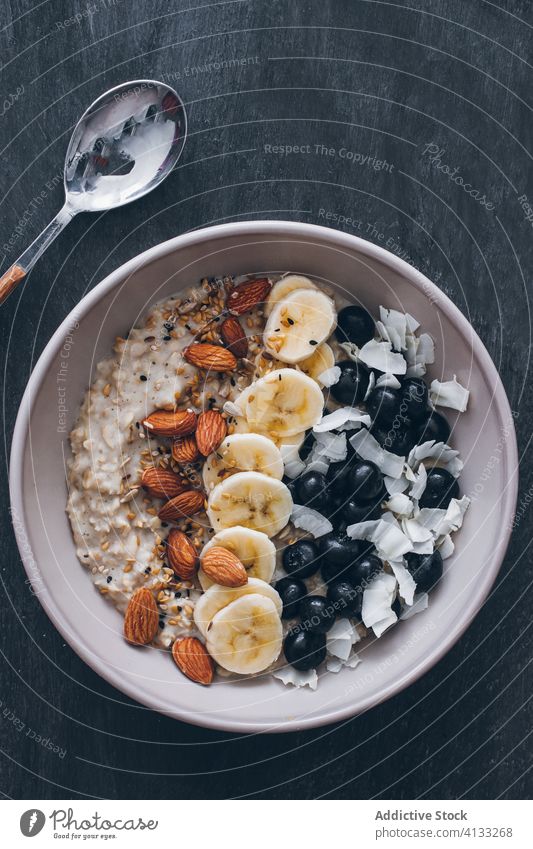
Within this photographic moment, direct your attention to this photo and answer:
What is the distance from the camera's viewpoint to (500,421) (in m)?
1.47

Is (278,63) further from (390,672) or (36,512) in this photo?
(390,672)

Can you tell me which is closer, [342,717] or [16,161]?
[342,717]

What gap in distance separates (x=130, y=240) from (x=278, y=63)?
0.49 m

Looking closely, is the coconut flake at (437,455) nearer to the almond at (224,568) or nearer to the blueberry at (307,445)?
the blueberry at (307,445)

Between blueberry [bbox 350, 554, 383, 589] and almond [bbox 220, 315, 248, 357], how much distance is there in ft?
1.56

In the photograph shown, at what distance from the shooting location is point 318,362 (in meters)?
1.57

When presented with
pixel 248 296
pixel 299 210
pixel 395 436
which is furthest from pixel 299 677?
pixel 299 210

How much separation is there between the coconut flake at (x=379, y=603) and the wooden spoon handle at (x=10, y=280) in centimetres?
93

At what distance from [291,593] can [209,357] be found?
0.49m

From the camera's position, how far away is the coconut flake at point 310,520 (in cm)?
155

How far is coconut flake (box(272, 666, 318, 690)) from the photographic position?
5.05 feet

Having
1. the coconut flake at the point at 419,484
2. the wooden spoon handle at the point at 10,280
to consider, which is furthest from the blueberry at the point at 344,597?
the wooden spoon handle at the point at 10,280

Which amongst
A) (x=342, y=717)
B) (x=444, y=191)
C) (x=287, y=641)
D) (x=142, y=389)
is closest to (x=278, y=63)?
(x=444, y=191)
